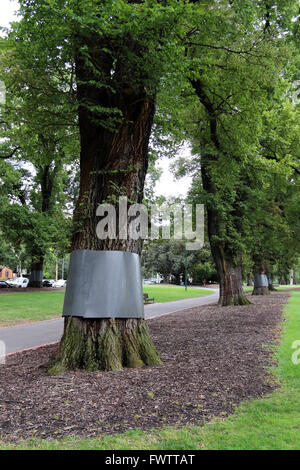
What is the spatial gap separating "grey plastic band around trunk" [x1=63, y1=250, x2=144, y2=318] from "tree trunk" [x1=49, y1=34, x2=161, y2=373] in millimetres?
132

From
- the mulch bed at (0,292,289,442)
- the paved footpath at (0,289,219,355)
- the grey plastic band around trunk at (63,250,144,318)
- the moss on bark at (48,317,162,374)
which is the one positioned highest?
the grey plastic band around trunk at (63,250,144,318)

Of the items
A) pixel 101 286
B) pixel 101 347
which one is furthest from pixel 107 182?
pixel 101 347

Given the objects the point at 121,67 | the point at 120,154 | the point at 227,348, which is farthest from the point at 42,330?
the point at 121,67

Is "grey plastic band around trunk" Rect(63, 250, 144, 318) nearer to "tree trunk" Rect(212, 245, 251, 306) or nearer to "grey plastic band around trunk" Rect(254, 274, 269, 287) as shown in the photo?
"tree trunk" Rect(212, 245, 251, 306)

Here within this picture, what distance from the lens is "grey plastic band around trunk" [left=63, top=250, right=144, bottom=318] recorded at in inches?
240

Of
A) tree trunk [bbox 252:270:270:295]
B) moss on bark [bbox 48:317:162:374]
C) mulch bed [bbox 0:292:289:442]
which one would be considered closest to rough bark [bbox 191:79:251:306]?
mulch bed [bbox 0:292:289:442]

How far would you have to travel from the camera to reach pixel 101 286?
6.20 meters

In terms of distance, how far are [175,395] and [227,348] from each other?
3261 millimetres

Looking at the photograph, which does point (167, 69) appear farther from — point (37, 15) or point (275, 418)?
point (275, 418)

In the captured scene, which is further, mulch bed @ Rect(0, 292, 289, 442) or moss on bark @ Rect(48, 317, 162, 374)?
moss on bark @ Rect(48, 317, 162, 374)

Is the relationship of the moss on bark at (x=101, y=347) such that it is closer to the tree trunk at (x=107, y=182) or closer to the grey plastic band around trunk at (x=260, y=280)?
the tree trunk at (x=107, y=182)

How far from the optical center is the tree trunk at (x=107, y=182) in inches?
235

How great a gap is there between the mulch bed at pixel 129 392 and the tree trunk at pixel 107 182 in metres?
0.36

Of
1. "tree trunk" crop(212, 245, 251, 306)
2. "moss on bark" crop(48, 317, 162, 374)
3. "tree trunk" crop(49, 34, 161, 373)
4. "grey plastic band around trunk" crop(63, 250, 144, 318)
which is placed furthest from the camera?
"tree trunk" crop(212, 245, 251, 306)
